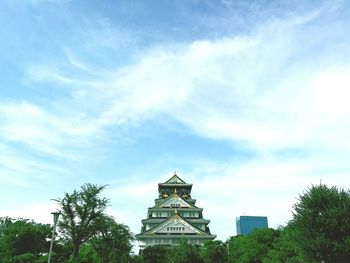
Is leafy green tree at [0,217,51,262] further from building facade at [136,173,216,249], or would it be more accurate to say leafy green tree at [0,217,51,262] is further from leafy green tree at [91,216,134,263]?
building facade at [136,173,216,249]

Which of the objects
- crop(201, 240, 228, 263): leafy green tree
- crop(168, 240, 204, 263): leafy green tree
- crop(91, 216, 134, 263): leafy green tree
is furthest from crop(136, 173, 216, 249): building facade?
crop(168, 240, 204, 263): leafy green tree

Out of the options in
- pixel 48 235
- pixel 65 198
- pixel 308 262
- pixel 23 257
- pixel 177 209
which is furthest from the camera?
pixel 177 209

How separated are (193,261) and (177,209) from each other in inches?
1718

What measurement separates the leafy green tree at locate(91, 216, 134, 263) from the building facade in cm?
2371

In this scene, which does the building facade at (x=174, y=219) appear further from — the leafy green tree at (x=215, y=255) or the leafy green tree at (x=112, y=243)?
the leafy green tree at (x=112, y=243)

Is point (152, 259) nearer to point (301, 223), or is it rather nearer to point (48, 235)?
point (48, 235)

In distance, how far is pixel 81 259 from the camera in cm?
5450

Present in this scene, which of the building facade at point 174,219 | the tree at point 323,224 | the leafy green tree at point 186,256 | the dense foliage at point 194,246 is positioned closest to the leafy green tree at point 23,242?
the dense foliage at point 194,246

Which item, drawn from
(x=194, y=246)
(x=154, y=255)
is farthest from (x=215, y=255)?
(x=154, y=255)

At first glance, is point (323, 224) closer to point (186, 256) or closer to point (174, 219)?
point (186, 256)

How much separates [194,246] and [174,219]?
28.5m

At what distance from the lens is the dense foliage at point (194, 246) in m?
29.3

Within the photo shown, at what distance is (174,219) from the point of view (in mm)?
80938

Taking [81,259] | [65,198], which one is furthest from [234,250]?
[65,198]
